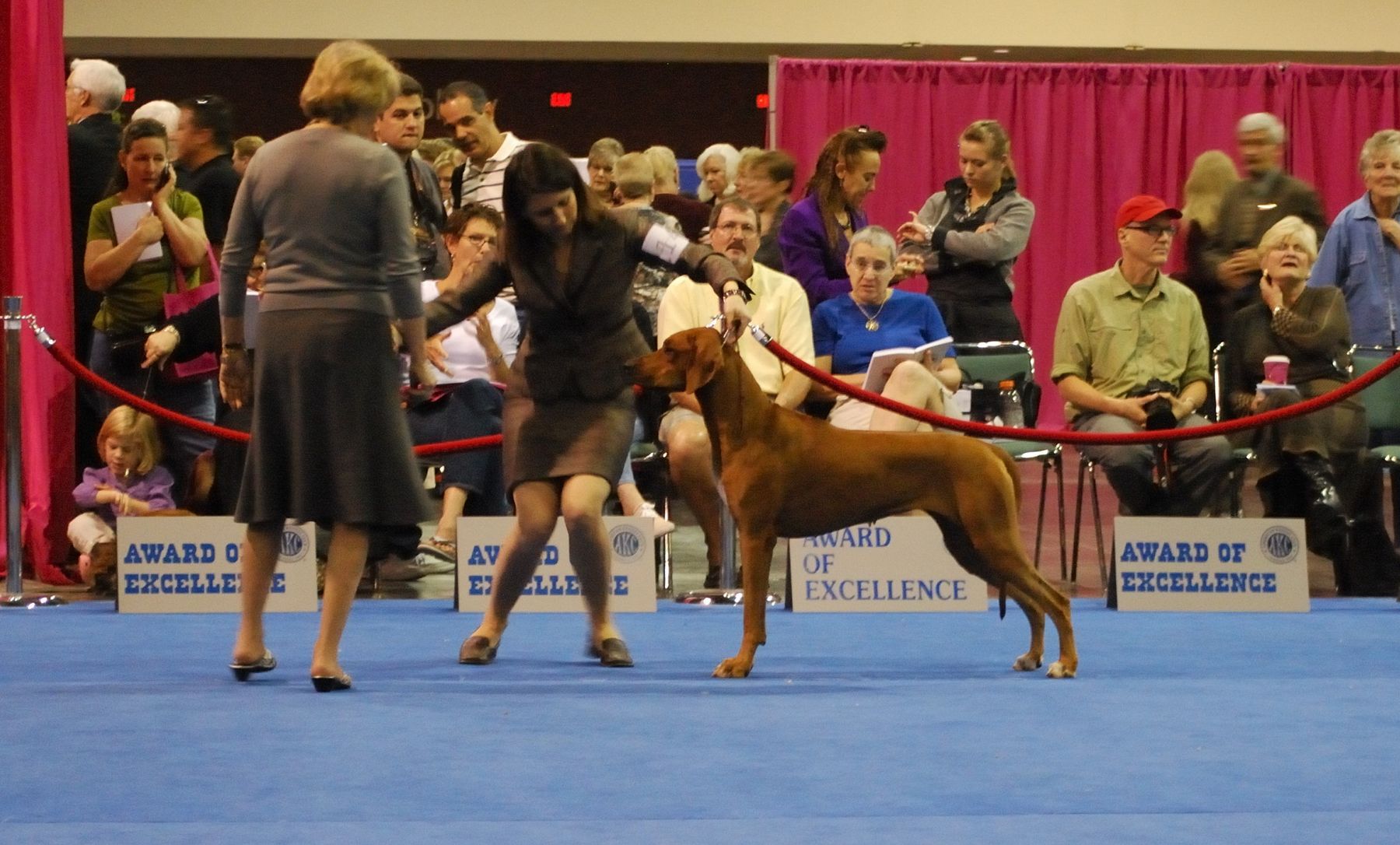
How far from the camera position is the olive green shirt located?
22.5 ft

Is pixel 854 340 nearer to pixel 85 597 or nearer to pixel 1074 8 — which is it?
pixel 85 597

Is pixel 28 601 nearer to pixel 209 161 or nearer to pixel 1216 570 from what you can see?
pixel 209 161

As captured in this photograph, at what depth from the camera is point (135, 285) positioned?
6773 mm

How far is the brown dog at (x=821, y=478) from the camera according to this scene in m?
4.64

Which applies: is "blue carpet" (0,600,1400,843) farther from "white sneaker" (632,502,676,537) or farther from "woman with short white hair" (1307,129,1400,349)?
"woman with short white hair" (1307,129,1400,349)

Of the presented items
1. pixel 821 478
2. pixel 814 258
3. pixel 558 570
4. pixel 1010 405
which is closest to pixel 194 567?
pixel 558 570

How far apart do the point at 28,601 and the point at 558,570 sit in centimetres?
180

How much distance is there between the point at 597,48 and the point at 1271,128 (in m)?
6.76

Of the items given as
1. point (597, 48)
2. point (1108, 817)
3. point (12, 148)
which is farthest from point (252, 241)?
point (597, 48)

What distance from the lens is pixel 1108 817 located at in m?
3.03

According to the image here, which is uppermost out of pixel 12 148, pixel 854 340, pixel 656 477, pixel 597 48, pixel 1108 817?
pixel 597 48

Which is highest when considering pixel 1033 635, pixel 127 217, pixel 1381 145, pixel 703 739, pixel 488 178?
pixel 1381 145

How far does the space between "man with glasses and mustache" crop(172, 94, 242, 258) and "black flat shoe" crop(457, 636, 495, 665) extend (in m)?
3.01

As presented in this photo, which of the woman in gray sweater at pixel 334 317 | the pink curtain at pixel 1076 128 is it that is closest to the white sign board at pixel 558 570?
the woman in gray sweater at pixel 334 317
